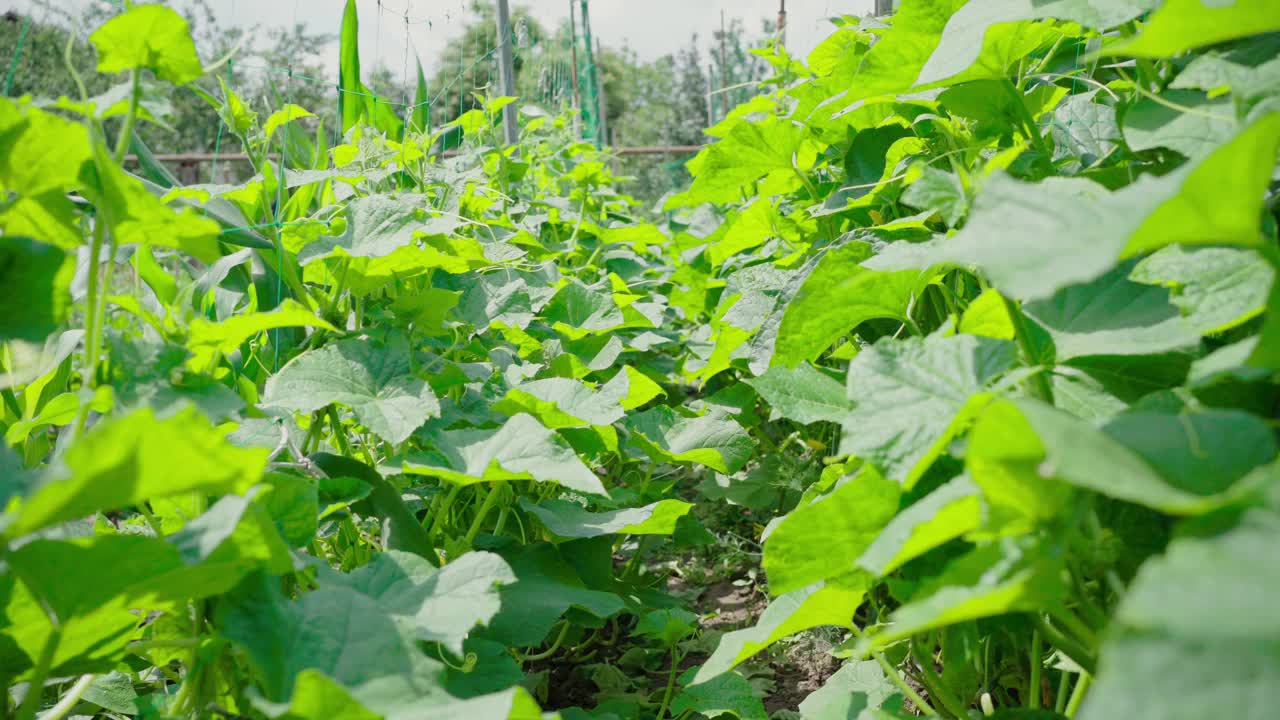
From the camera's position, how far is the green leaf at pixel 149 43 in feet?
2.63

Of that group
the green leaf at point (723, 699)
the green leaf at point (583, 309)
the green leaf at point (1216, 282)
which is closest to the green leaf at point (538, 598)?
the green leaf at point (723, 699)

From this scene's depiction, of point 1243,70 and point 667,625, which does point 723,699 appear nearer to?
point 667,625

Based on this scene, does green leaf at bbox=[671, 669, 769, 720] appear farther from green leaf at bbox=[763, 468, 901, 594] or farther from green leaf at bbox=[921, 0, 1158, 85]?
green leaf at bbox=[921, 0, 1158, 85]

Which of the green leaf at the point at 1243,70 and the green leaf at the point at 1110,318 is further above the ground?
the green leaf at the point at 1243,70

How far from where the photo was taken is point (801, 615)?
0.99 meters

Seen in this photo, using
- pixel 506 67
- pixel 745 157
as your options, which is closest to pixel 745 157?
pixel 745 157

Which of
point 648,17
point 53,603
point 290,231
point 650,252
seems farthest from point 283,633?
point 648,17

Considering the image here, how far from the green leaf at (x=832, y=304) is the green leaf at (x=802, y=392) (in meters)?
0.05

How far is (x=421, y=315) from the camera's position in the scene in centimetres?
147

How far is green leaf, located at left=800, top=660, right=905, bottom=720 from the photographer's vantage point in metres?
1.17

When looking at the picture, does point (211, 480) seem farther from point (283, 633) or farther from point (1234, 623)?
point (1234, 623)

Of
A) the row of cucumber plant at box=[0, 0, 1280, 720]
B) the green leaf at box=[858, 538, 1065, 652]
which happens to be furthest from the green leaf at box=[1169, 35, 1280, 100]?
the green leaf at box=[858, 538, 1065, 652]

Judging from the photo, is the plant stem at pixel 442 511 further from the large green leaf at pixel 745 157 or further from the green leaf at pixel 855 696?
the large green leaf at pixel 745 157

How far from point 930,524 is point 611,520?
92 cm
